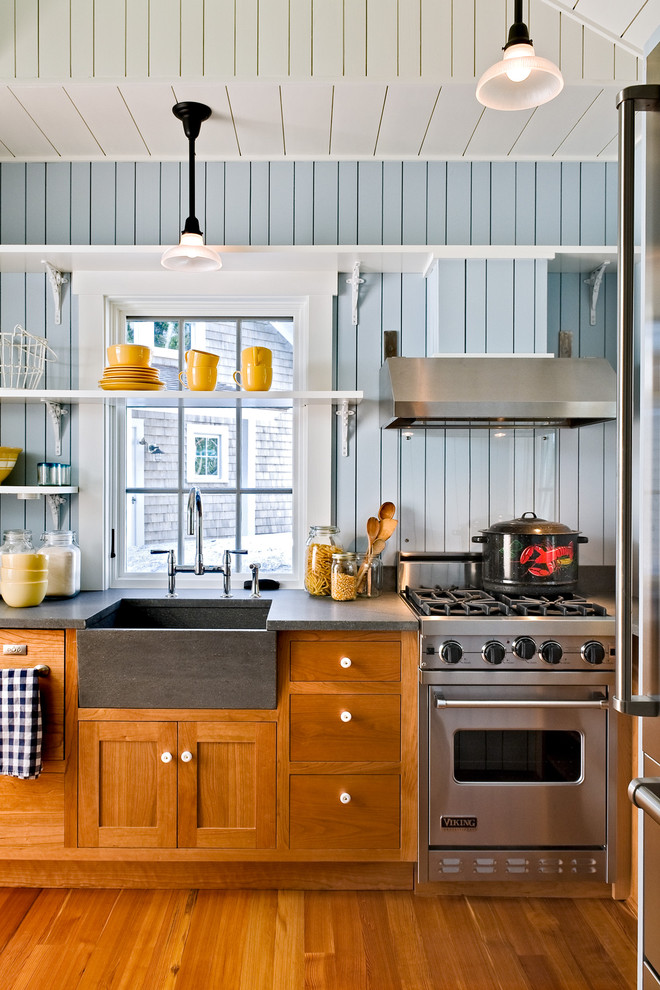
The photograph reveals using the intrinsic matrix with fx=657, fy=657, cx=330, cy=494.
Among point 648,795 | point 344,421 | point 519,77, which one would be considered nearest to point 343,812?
point 344,421

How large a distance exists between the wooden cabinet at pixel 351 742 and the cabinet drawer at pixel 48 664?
2.45 ft

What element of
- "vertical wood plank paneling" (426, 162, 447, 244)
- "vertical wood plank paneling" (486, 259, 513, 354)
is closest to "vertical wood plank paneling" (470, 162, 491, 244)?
"vertical wood plank paneling" (426, 162, 447, 244)

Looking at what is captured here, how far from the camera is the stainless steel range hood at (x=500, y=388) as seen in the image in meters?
2.36

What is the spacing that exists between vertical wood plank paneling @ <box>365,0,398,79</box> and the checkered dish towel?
2357 millimetres

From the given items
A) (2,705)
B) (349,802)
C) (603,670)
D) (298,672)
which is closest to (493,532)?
(603,670)

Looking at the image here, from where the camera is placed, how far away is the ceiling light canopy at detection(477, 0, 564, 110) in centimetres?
149

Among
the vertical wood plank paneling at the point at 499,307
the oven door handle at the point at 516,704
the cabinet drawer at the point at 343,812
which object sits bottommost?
the cabinet drawer at the point at 343,812

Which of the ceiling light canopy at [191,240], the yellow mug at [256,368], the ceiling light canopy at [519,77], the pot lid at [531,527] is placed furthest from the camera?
the yellow mug at [256,368]

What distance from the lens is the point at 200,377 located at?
255 cm

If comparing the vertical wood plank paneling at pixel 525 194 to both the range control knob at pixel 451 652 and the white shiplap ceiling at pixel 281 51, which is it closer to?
the white shiplap ceiling at pixel 281 51

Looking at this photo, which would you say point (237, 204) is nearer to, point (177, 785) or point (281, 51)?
point (281, 51)

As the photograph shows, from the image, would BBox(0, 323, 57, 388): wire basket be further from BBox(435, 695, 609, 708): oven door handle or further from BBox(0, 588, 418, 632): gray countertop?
BBox(435, 695, 609, 708): oven door handle

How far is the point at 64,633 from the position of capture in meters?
2.21

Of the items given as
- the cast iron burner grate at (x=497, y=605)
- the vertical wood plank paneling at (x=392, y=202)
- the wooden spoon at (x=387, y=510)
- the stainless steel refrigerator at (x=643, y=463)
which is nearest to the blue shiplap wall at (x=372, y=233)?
the vertical wood plank paneling at (x=392, y=202)
